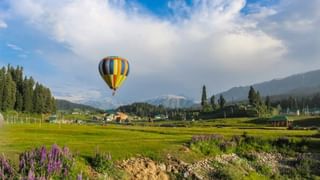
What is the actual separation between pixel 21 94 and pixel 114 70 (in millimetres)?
117877

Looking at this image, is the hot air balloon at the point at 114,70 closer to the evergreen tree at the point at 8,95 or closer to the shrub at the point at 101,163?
the shrub at the point at 101,163

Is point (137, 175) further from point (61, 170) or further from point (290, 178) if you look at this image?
point (290, 178)

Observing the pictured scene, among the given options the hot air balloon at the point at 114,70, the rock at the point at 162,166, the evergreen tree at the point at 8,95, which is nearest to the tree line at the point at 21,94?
the evergreen tree at the point at 8,95

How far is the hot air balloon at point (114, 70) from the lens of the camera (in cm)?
5872

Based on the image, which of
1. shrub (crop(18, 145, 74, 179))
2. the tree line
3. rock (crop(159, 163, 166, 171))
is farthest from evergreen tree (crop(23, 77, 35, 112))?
shrub (crop(18, 145, 74, 179))

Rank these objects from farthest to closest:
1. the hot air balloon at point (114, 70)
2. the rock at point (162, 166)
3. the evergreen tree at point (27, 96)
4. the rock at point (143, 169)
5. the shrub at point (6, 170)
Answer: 1. the evergreen tree at point (27, 96)
2. the hot air balloon at point (114, 70)
3. the rock at point (162, 166)
4. the rock at point (143, 169)
5. the shrub at point (6, 170)

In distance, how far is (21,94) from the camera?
168 m

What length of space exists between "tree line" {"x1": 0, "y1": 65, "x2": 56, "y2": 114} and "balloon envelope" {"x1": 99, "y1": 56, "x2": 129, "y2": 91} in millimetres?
97892

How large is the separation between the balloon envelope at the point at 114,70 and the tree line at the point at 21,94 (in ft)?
321

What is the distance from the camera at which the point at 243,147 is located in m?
36.0

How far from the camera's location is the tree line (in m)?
151

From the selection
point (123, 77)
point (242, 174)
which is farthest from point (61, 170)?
point (123, 77)

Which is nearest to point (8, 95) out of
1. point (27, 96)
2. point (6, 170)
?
point (27, 96)

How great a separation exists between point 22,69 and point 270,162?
16125 centimetres
